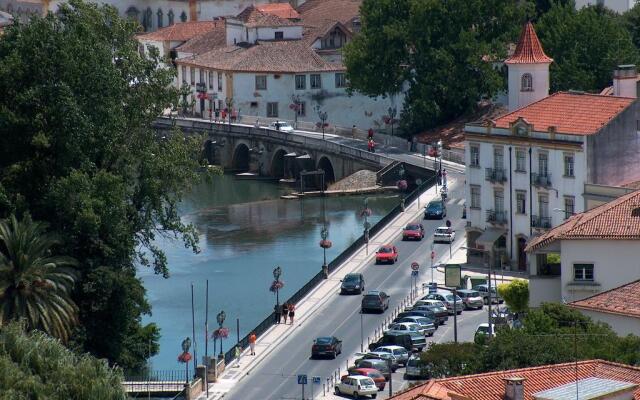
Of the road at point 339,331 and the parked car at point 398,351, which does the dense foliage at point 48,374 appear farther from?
the parked car at point 398,351

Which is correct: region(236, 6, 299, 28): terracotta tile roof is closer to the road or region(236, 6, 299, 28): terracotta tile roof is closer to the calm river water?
the calm river water

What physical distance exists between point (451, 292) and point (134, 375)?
16.4m

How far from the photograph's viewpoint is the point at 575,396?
64.2 metres

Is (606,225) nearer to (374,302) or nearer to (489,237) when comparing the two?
(374,302)

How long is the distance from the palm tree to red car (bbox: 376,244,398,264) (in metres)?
26.7

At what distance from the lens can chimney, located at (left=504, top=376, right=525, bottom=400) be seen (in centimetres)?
6669

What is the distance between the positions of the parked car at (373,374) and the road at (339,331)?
58cm

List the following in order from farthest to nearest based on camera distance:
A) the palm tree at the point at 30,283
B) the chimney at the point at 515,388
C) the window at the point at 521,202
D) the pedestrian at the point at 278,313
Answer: the window at the point at 521,202 < the pedestrian at the point at 278,313 < the palm tree at the point at 30,283 < the chimney at the point at 515,388

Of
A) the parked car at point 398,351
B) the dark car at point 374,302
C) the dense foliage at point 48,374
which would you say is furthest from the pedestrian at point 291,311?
the dense foliage at point 48,374

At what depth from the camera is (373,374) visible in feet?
Result: 309

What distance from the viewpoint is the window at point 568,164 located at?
390 feet

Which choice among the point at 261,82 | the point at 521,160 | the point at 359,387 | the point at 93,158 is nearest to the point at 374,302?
the point at 521,160

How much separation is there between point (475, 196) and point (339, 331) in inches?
760

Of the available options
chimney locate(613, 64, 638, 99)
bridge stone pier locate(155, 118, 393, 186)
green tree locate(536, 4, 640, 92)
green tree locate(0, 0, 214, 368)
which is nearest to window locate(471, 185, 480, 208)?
chimney locate(613, 64, 638, 99)
